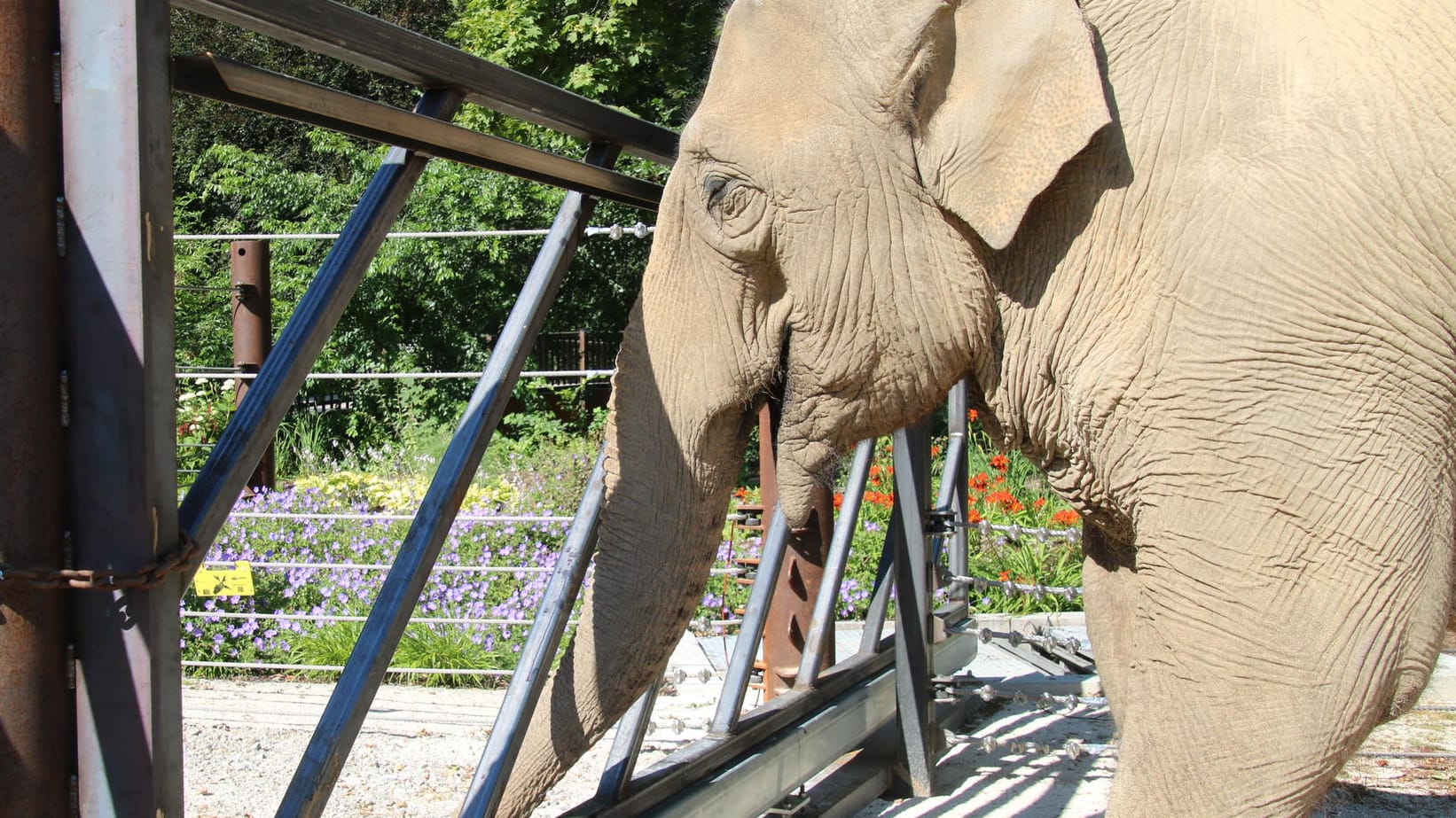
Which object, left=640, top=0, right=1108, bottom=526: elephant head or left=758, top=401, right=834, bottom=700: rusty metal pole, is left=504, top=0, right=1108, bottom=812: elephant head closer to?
left=640, top=0, right=1108, bottom=526: elephant head

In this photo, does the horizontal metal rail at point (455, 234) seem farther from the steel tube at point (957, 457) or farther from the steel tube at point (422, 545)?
the steel tube at point (957, 457)

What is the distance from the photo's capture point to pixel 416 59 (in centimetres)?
179

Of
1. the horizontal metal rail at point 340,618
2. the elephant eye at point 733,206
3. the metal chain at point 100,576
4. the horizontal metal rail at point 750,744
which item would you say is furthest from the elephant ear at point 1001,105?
the horizontal metal rail at point 340,618

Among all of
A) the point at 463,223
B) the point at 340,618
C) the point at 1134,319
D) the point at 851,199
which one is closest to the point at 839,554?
the point at 851,199

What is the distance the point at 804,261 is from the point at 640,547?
0.59m

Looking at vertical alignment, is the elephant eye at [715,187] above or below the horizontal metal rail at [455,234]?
below

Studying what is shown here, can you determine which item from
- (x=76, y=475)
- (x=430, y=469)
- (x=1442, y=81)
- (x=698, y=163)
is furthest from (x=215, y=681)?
(x=1442, y=81)

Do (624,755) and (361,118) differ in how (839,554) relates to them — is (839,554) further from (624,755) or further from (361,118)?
(361,118)

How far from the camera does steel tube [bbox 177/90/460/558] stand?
1.46 metres

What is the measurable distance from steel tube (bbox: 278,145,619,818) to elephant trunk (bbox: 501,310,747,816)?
20 centimetres

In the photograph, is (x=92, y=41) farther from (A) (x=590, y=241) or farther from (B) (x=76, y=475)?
(A) (x=590, y=241)

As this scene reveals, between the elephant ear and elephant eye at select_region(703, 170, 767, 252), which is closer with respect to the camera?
the elephant ear

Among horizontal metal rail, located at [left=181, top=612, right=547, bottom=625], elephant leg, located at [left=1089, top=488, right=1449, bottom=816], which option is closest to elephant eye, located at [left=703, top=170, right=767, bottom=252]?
elephant leg, located at [left=1089, top=488, right=1449, bottom=816]

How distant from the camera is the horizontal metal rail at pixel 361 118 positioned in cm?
148
